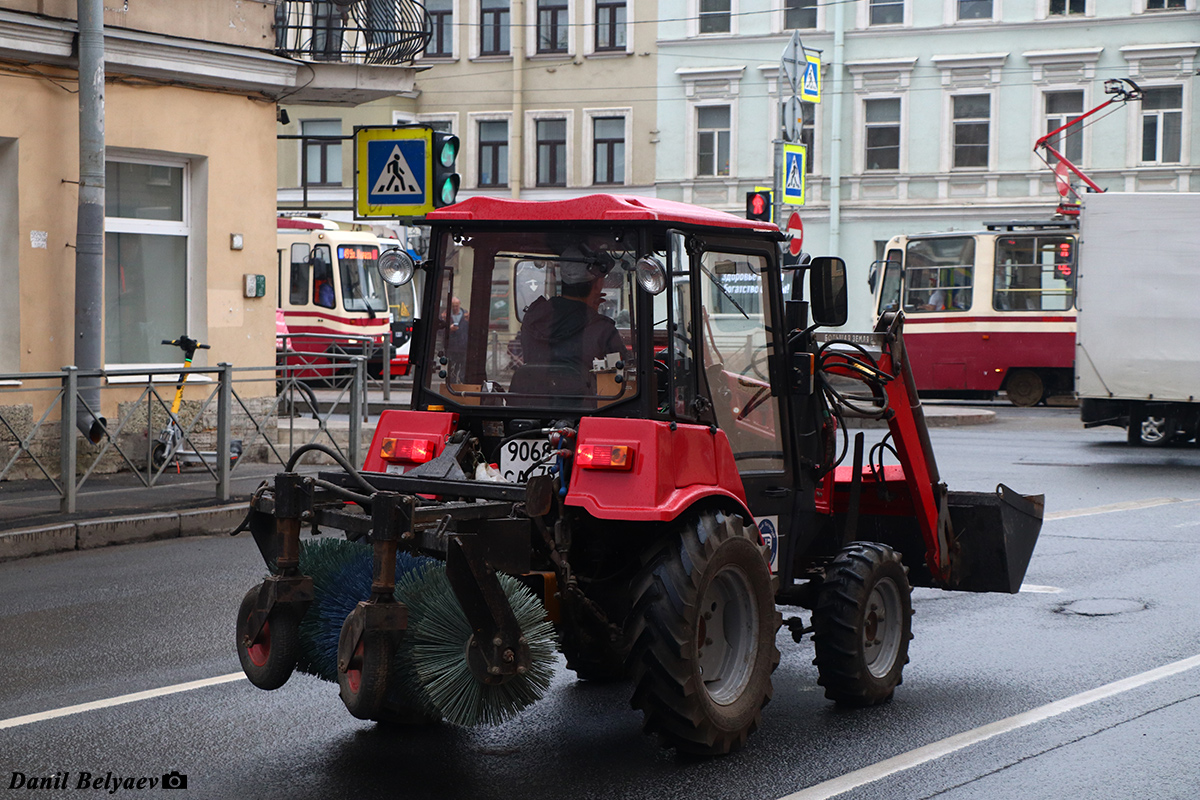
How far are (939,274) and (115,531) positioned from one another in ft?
67.6

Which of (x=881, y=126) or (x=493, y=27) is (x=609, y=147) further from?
(x=881, y=126)

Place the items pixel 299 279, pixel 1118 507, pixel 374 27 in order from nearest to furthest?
pixel 1118 507 < pixel 374 27 < pixel 299 279

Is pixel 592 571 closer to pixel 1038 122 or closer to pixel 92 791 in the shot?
pixel 92 791

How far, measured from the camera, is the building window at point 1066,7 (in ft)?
118

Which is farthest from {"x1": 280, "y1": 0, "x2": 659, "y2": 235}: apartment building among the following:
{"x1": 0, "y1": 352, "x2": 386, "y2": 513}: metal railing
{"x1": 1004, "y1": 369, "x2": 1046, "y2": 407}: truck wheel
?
{"x1": 0, "y1": 352, "x2": 386, "y2": 513}: metal railing

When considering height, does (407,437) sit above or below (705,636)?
above

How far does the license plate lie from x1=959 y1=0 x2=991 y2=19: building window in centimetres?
3425

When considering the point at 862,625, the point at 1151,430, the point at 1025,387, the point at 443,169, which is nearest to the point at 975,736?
the point at 862,625

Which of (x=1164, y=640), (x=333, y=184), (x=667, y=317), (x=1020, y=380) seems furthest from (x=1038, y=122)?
(x=667, y=317)

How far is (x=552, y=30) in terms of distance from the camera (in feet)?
136

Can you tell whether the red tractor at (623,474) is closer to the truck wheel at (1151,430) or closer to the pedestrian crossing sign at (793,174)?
the truck wheel at (1151,430)

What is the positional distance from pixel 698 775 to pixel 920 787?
2.54 feet

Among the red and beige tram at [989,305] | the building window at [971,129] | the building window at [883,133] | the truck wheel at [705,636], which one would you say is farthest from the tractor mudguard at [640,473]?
the building window at [883,133]

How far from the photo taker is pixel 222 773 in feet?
16.7
